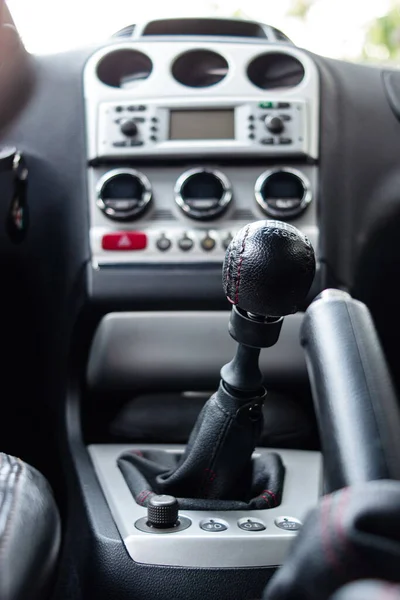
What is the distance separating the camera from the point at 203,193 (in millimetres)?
1197

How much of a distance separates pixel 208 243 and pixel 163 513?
458 mm

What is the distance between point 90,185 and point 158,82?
0.20 m

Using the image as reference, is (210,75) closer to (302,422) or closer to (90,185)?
(90,185)

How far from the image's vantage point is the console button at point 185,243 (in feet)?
3.85

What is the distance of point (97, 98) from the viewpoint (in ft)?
4.07

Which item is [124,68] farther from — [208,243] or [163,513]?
[163,513]

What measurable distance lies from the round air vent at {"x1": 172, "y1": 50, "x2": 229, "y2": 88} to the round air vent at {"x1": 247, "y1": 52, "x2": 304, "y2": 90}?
0.05 m

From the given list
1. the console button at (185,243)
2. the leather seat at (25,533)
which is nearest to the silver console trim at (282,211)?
the console button at (185,243)

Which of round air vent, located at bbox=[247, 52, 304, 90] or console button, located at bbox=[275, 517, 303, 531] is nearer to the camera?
console button, located at bbox=[275, 517, 303, 531]

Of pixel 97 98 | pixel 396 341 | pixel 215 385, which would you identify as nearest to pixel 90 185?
pixel 97 98

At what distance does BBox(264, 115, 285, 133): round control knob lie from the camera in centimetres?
120

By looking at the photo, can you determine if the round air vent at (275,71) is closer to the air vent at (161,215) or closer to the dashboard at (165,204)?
the dashboard at (165,204)

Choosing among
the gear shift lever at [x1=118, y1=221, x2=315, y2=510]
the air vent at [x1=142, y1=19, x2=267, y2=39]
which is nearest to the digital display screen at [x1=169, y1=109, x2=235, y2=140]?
the air vent at [x1=142, y1=19, x2=267, y2=39]

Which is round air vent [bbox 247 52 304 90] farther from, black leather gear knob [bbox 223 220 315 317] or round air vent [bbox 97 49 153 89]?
black leather gear knob [bbox 223 220 315 317]
